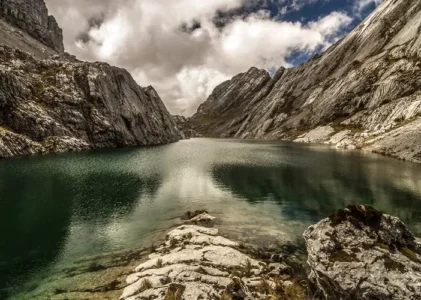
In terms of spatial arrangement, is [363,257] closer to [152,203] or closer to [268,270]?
[268,270]

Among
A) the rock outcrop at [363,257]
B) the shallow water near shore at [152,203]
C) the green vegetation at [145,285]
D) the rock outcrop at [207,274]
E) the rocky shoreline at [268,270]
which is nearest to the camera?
the rock outcrop at [363,257]

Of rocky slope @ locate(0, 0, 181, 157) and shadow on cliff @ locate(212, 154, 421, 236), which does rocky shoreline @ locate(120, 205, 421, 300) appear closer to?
shadow on cliff @ locate(212, 154, 421, 236)

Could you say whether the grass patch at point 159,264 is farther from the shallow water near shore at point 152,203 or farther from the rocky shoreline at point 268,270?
the shallow water near shore at point 152,203

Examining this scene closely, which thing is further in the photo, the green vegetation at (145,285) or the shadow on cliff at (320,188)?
the shadow on cliff at (320,188)

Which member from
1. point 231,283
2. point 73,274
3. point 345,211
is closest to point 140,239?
point 73,274

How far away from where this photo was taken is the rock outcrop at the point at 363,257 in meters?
15.6

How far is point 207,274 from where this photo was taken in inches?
885

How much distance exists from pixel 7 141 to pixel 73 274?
108242mm

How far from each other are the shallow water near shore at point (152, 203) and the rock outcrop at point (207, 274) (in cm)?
438

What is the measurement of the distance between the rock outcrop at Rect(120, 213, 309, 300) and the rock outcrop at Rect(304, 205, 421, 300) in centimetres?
357

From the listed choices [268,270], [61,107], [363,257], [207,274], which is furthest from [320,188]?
[61,107]

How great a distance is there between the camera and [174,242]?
30.0 m

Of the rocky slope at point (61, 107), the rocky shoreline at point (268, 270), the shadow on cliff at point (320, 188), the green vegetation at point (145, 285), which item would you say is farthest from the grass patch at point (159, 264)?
the rocky slope at point (61, 107)

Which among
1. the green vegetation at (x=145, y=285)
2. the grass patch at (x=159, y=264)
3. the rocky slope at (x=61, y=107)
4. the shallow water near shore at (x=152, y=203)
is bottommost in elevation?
the green vegetation at (x=145, y=285)
